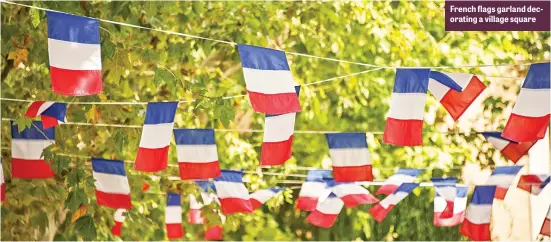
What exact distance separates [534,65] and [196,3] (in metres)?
2.84

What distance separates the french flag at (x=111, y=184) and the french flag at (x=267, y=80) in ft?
7.35

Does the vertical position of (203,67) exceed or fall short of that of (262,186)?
it exceeds it

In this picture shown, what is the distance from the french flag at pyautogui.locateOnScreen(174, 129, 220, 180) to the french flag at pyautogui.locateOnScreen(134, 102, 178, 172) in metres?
0.75

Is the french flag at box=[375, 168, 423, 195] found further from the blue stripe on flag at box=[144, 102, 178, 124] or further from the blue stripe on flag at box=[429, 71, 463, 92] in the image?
the blue stripe on flag at box=[144, 102, 178, 124]

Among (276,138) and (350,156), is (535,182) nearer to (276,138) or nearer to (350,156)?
(350,156)

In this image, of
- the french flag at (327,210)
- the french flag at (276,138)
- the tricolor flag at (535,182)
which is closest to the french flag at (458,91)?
the french flag at (276,138)

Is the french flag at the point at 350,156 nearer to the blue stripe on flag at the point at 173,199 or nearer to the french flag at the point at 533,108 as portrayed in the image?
the french flag at the point at 533,108

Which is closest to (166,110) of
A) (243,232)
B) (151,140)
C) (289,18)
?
(151,140)

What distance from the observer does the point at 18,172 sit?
25.4 feet

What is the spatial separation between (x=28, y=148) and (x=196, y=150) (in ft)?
3.63

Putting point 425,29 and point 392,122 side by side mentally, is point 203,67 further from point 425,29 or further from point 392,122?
point 392,122

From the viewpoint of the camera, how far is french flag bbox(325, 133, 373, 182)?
26.7 feet

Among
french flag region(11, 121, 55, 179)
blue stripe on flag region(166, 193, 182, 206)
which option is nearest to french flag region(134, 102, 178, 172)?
french flag region(11, 121, 55, 179)

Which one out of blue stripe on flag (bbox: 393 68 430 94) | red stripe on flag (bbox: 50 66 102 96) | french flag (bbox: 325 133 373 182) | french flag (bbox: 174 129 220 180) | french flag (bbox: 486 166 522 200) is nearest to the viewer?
red stripe on flag (bbox: 50 66 102 96)
